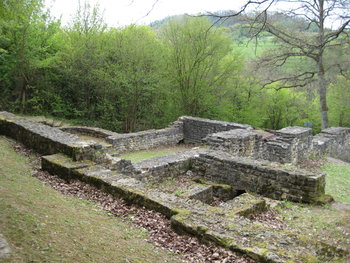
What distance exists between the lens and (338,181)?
10.2 meters

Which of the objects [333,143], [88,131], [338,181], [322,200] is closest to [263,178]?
[322,200]

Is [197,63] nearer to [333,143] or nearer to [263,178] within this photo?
[333,143]

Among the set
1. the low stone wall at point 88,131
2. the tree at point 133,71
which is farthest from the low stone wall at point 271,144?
the tree at point 133,71

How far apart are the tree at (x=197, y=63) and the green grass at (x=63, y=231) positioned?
15940mm

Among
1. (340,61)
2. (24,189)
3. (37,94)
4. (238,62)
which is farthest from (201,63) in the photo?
(24,189)

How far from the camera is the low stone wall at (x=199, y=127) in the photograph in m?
14.7

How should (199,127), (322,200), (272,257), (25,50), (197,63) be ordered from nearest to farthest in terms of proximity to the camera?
(272,257)
(322,200)
(199,127)
(25,50)
(197,63)

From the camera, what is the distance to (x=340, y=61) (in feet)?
62.0

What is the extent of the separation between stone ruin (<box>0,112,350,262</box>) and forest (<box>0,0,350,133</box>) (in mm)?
6211

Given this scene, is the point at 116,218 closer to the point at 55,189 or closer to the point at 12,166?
the point at 55,189

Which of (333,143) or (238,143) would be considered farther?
(333,143)

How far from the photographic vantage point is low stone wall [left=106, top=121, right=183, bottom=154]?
509 inches

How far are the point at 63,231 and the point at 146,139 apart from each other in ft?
34.4

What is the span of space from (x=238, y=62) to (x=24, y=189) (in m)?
18.5
